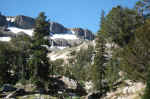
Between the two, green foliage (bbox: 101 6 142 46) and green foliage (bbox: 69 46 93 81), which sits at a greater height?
green foliage (bbox: 101 6 142 46)

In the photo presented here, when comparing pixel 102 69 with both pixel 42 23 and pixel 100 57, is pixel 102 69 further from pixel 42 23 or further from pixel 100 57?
pixel 42 23

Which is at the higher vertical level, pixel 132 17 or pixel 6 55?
pixel 132 17

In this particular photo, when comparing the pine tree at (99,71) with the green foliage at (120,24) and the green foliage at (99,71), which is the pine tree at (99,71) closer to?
the green foliage at (99,71)

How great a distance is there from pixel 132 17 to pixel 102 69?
13.3 m

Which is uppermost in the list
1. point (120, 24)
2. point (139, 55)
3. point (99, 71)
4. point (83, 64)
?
point (120, 24)

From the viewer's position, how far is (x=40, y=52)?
33.5 meters

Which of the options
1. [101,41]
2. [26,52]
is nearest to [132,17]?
[101,41]

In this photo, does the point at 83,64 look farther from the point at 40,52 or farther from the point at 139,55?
the point at 139,55

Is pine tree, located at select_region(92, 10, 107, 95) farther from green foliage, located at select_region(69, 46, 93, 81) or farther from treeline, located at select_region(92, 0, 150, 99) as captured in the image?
A: green foliage, located at select_region(69, 46, 93, 81)

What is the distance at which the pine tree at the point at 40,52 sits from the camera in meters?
33.2

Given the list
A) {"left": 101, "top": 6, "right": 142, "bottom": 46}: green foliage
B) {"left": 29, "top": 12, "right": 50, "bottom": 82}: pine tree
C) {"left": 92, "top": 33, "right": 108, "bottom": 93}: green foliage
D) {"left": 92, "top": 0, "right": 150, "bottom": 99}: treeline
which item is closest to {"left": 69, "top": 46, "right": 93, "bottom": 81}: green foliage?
{"left": 92, "top": 0, "right": 150, "bottom": 99}: treeline

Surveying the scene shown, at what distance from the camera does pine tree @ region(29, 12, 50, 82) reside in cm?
3316

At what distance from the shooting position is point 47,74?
112ft

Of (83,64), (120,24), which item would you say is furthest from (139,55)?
(83,64)
